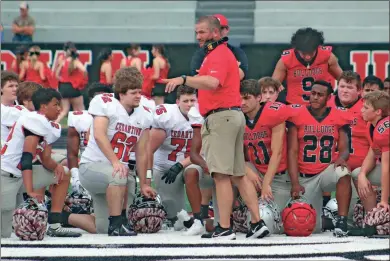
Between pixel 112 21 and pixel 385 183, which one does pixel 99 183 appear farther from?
pixel 112 21

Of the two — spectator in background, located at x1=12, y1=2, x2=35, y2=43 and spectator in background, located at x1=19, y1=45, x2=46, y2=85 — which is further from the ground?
spectator in background, located at x1=12, y1=2, x2=35, y2=43

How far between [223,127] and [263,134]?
0.76m

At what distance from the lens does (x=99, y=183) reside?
783cm

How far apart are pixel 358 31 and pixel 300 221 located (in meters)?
13.3

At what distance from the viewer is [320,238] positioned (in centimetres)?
750

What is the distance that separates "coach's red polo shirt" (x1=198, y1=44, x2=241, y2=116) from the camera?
732cm

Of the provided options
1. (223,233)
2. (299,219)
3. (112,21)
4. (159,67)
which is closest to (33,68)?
(159,67)

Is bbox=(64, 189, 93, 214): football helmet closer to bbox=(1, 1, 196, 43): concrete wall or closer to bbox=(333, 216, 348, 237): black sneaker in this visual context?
bbox=(333, 216, 348, 237): black sneaker

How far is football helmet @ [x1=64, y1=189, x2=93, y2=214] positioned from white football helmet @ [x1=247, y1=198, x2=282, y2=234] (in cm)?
147

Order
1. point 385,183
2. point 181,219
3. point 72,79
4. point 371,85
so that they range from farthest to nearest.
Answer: point 72,79 → point 371,85 → point 181,219 → point 385,183

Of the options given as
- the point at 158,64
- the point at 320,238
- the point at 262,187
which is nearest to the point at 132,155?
the point at 262,187

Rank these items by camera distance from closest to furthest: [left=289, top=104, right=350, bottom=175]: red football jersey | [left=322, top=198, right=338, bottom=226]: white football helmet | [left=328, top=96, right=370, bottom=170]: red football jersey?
[left=289, top=104, right=350, bottom=175]: red football jersey → [left=328, top=96, right=370, bottom=170]: red football jersey → [left=322, top=198, right=338, bottom=226]: white football helmet

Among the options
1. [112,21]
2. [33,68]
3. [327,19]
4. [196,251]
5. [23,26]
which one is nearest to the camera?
[196,251]

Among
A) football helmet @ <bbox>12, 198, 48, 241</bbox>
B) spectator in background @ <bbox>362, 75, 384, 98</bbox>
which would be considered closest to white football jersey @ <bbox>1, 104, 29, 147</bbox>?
football helmet @ <bbox>12, 198, 48, 241</bbox>
